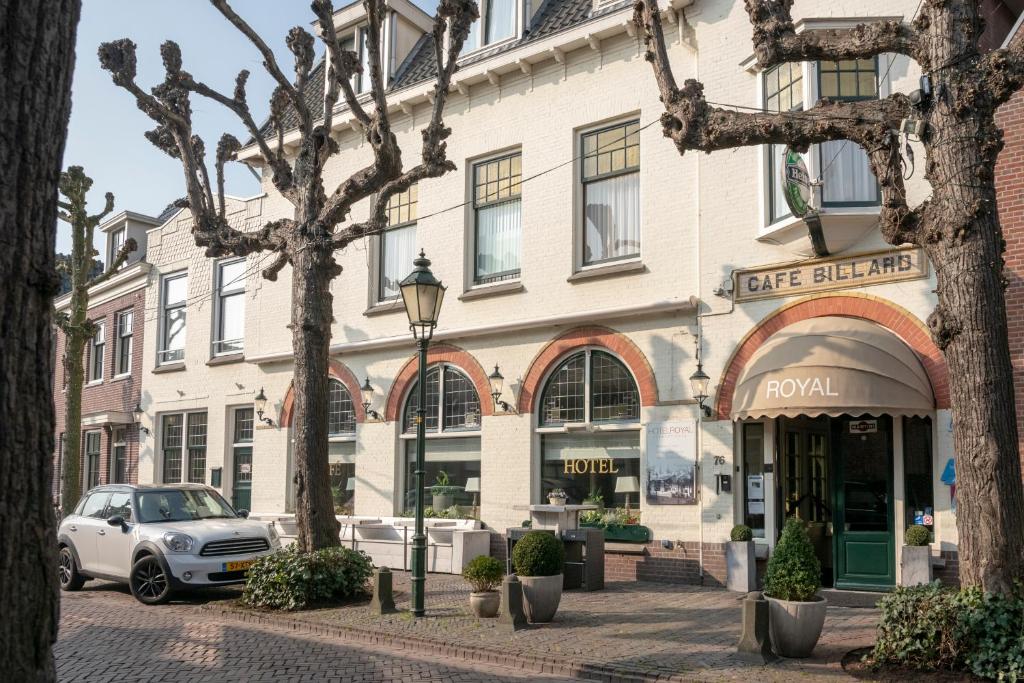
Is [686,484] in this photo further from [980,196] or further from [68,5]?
[68,5]

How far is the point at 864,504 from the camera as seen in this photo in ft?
41.8

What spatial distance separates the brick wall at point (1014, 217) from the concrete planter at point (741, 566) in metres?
3.66

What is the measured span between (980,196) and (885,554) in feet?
19.8

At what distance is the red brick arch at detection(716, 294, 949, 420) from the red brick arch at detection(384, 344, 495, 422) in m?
4.64

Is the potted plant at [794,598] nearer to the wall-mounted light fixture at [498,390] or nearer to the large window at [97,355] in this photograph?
the wall-mounted light fixture at [498,390]

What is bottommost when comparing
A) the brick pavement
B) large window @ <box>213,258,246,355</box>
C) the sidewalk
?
the brick pavement

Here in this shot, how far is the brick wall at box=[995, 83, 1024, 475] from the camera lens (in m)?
11.3

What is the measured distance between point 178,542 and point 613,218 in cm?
857

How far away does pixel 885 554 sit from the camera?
12.4m

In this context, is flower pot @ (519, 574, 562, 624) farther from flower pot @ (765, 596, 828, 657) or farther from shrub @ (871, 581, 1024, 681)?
shrub @ (871, 581, 1024, 681)

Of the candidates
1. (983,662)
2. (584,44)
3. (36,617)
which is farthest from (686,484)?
(36,617)

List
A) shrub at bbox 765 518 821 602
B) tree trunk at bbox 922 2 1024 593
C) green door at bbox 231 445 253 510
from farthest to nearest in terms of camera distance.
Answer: green door at bbox 231 445 253 510 < shrub at bbox 765 518 821 602 < tree trunk at bbox 922 2 1024 593

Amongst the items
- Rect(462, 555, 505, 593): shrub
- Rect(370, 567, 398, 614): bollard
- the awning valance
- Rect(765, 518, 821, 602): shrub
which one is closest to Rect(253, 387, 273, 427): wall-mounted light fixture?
Rect(370, 567, 398, 614): bollard

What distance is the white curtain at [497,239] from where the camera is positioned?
17031mm
